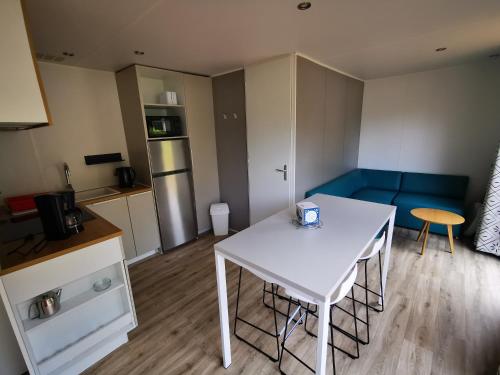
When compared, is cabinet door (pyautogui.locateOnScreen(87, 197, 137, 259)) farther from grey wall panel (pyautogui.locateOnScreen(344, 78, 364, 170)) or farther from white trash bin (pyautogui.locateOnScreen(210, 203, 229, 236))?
grey wall panel (pyautogui.locateOnScreen(344, 78, 364, 170))

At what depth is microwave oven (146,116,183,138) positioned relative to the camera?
283 centimetres

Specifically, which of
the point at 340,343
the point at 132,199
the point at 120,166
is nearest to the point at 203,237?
the point at 132,199

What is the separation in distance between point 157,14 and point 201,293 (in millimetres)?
2354

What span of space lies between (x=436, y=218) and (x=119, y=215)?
377 centimetres

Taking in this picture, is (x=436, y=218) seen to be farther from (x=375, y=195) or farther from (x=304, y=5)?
(x=304, y=5)

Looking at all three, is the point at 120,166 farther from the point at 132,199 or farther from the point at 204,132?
the point at 204,132

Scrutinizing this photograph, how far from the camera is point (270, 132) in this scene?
9.26 feet

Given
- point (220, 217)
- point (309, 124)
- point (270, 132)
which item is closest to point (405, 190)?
point (309, 124)

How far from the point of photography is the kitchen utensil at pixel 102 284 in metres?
1.67

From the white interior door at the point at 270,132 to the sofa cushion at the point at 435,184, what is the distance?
2.35 metres

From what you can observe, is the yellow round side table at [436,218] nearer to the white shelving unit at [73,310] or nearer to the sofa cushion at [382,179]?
the sofa cushion at [382,179]

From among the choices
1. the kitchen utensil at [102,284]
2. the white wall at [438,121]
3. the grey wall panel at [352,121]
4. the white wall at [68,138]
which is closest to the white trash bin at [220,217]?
the white wall at [68,138]

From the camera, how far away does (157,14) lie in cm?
152

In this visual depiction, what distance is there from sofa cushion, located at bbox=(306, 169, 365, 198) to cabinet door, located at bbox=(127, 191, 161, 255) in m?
1.99
